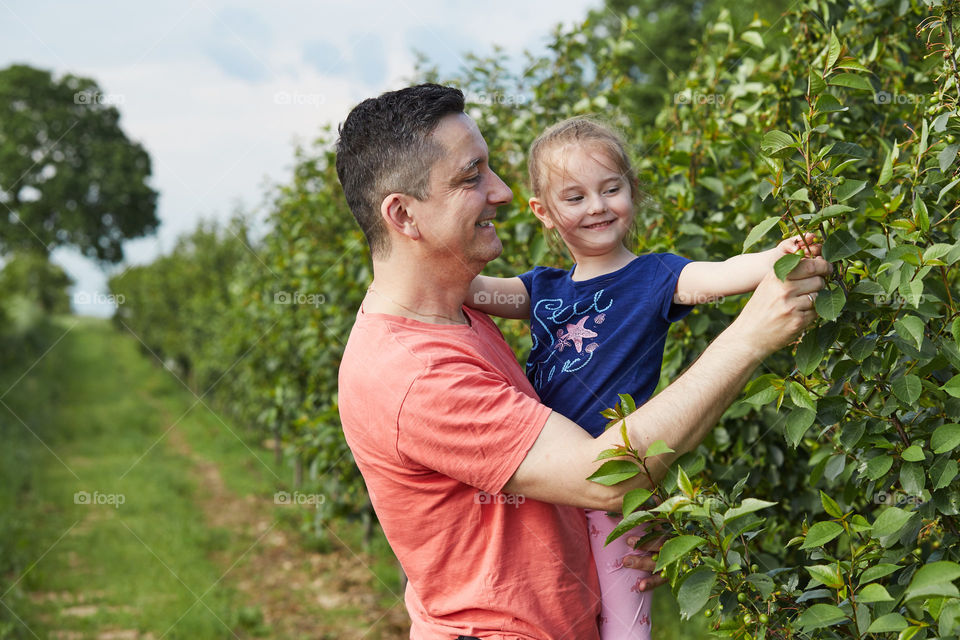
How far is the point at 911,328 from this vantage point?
52.6 inches

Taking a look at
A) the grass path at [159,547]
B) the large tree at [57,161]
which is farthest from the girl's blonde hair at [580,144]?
the large tree at [57,161]

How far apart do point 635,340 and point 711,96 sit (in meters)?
1.65

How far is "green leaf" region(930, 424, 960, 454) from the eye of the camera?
1380mm

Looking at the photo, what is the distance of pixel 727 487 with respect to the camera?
2617 millimetres

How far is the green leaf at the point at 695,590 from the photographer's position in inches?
54.3

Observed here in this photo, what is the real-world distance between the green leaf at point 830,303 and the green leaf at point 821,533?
0.36 meters

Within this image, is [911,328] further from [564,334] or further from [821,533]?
[564,334]

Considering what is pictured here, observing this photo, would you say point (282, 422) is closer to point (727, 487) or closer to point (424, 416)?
point (727, 487)

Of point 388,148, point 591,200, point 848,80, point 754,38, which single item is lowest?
point 591,200

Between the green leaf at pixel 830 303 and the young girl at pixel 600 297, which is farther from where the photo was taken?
the young girl at pixel 600 297

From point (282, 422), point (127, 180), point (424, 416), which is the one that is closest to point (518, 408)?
point (424, 416)

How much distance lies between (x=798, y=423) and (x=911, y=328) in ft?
0.89

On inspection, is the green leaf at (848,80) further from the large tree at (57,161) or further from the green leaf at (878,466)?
the large tree at (57,161)

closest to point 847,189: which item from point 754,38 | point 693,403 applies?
point 693,403
